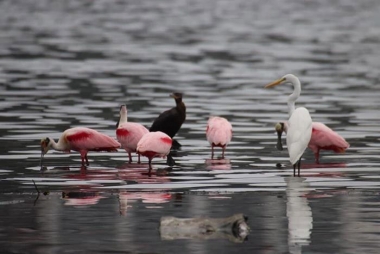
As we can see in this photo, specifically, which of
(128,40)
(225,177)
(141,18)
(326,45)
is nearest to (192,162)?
(225,177)

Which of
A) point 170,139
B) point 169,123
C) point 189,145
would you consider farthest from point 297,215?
point 169,123

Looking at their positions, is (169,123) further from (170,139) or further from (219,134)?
(170,139)

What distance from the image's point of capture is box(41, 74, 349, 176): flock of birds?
1941 centimetres

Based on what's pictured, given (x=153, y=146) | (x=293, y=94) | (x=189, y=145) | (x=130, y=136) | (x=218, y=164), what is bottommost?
(x=218, y=164)

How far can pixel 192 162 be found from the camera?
21094 mm

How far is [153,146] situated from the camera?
19.8m

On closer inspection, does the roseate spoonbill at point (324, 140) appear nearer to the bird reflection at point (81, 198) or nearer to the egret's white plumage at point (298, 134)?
the egret's white plumage at point (298, 134)

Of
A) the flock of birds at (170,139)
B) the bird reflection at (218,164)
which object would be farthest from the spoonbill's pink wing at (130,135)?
the bird reflection at (218,164)

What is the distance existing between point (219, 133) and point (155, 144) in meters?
2.28

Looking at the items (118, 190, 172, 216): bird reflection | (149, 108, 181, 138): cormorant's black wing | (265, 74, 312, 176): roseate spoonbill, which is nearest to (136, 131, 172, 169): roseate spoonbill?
(265, 74, 312, 176): roseate spoonbill

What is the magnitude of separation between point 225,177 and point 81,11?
280ft

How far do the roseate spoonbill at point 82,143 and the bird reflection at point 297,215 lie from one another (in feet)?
10.6

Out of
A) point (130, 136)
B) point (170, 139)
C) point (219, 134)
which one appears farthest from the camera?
point (219, 134)

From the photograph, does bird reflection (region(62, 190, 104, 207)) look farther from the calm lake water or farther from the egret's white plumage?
the egret's white plumage
